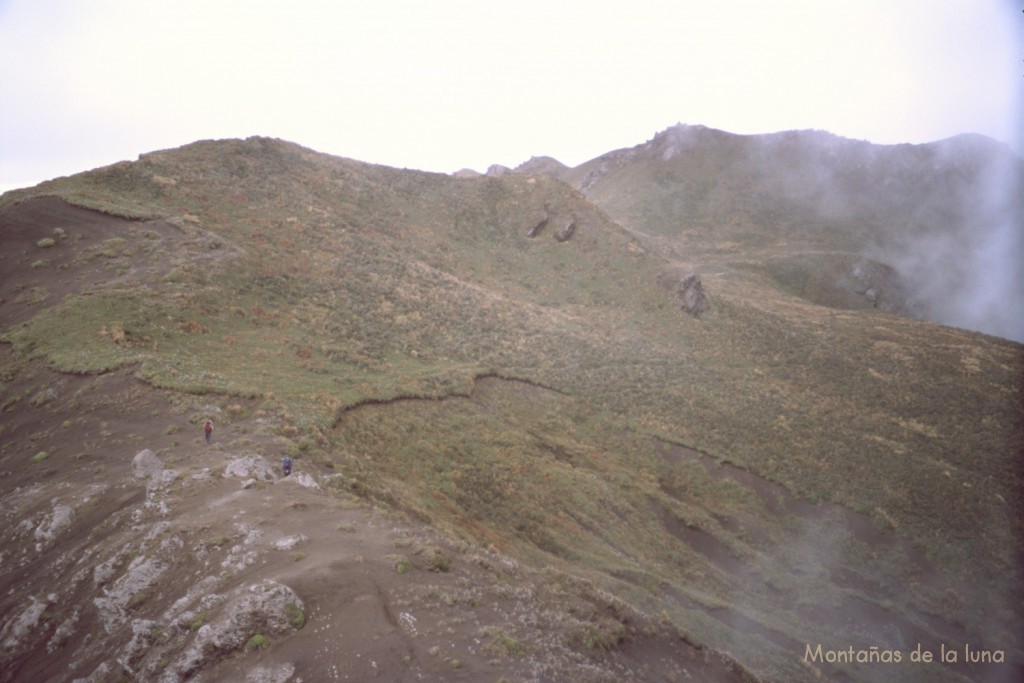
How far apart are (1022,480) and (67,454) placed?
50228 millimetres

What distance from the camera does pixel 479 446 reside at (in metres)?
24.8

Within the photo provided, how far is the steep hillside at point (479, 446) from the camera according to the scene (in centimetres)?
1147

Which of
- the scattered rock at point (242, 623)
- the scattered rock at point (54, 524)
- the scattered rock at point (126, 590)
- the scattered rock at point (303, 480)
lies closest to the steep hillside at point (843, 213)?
the scattered rock at point (303, 480)

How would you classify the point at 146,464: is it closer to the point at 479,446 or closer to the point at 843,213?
the point at 479,446

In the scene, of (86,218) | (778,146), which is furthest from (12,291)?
(778,146)

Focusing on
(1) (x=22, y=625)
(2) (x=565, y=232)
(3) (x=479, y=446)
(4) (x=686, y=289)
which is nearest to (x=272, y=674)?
(1) (x=22, y=625)

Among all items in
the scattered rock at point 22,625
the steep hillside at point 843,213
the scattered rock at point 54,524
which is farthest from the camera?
the steep hillside at point 843,213

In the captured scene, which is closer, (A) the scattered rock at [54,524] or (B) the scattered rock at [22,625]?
(B) the scattered rock at [22,625]

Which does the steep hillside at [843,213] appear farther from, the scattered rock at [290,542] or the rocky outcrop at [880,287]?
the scattered rock at [290,542]

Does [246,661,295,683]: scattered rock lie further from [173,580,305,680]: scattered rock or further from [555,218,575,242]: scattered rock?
[555,218,575,242]: scattered rock

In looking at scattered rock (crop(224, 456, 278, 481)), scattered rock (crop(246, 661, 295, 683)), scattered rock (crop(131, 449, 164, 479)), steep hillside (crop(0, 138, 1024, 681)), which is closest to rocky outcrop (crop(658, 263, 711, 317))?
steep hillside (crop(0, 138, 1024, 681))

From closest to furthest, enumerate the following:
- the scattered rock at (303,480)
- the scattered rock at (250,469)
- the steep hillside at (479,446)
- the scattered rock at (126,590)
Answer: the scattered rock at (126,590)
the steep hillside at (479,446)
the scattered rock at (250,469)
the scattered rock at (303,480)

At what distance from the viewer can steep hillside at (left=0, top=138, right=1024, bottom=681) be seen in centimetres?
1147

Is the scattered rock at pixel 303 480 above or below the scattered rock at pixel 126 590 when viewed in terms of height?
above
